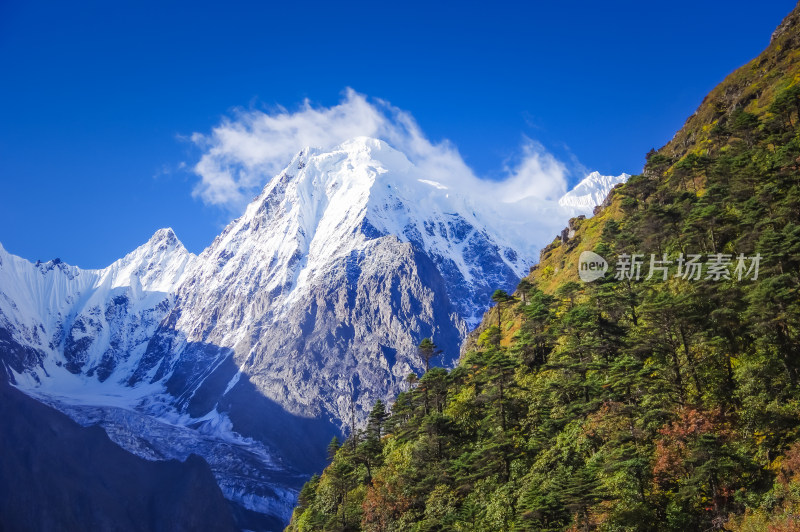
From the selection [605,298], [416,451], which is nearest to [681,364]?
[605,298]

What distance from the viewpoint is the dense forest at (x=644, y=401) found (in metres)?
39.7

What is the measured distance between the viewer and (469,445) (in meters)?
60.7

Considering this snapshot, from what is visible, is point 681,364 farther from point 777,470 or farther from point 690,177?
point 690,177

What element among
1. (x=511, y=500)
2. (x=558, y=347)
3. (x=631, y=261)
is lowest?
(x=511, y=500)

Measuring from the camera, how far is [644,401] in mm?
45438

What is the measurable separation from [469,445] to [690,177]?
51.8 metres

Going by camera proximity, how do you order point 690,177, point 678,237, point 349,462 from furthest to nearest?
point 690,177
point 349,462
point 678,237

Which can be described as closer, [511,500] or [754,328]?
[754,328]

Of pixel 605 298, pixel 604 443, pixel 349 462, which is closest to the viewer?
pixel 604 443

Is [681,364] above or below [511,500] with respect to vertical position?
above

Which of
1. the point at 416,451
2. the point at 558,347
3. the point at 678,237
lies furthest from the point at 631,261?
the point at 416,451

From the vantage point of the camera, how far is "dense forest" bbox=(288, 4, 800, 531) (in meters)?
39.7

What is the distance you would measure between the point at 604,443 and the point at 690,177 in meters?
51.9

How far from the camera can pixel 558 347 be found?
232 ft
